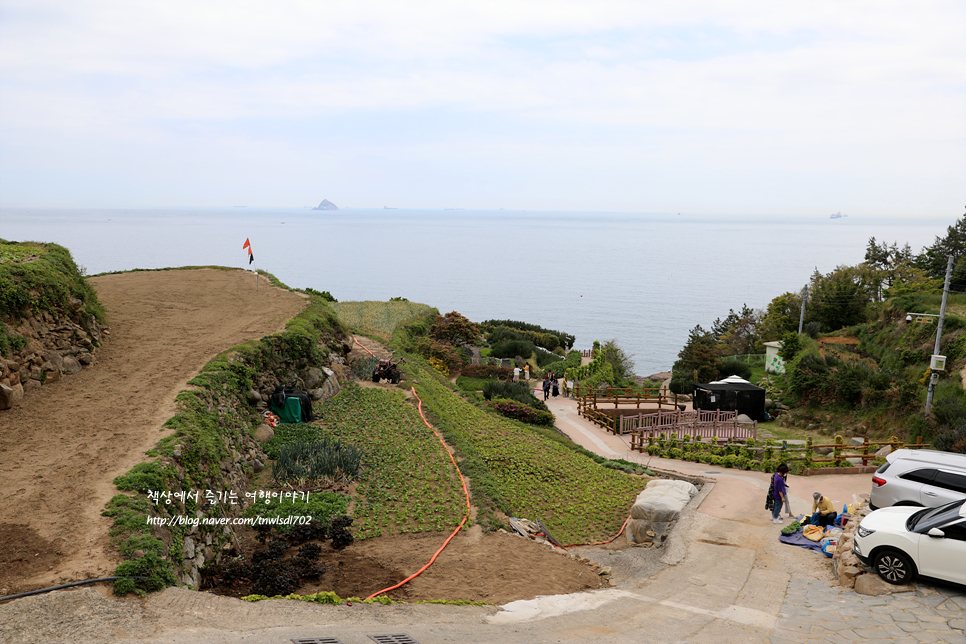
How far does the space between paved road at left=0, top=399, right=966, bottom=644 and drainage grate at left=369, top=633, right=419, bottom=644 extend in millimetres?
124

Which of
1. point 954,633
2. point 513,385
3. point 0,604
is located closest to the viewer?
point 0,604

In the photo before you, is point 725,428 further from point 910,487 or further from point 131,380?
point 131,380

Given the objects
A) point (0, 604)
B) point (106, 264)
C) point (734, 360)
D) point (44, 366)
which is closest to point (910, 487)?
point (0, 604)

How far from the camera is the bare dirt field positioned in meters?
8.62

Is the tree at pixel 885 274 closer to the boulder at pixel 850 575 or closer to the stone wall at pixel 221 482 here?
the boulder at pixel 850 575

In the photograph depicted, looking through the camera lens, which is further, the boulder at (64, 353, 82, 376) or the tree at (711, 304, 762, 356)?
the tree at (711, 304, 762, 356)

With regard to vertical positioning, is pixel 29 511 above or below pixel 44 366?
below

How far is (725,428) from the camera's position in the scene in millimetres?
25391

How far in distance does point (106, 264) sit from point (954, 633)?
135002 millimetres

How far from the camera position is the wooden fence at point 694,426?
2523 centimetres

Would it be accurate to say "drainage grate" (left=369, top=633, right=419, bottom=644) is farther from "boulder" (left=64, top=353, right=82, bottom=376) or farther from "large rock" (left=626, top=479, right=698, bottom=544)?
"boulder" (left=64, top=353, right=82, bottom=376)

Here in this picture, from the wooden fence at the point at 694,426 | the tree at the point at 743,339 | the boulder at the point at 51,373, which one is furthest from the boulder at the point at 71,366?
the tree at the point at 743,339

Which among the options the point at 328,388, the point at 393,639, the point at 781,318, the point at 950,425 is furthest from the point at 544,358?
the point at 393,639

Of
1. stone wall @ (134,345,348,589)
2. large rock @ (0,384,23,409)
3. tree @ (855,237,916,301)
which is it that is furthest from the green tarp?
tree @ (855,237,916,301)
